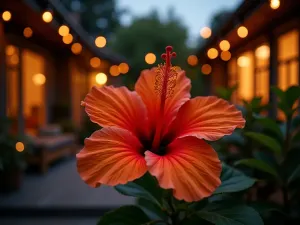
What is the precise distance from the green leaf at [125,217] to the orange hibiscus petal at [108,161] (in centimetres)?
21

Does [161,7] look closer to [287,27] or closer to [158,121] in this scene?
[287,27]

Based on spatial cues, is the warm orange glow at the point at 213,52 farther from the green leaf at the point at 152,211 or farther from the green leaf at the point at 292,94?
the green leaf at the point at 152,211

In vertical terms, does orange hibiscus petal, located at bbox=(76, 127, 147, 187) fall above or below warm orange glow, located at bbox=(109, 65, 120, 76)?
below

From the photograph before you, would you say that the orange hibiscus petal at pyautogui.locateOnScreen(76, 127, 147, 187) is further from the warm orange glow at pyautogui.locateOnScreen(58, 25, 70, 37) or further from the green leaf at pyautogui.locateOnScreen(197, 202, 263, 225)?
the warm orange glow at pyautogui.locateOnScreen(58, 25, 70, 37)

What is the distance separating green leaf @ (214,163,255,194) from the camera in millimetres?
843

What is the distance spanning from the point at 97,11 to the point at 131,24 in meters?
2.50

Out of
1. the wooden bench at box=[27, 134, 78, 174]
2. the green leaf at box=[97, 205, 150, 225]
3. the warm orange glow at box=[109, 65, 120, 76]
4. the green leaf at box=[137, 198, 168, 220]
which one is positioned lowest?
the wooden bench at box=[27, 134, 78, 174]

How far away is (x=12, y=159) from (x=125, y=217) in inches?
159

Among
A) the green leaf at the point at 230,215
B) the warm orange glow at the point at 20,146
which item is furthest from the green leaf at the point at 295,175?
the warm orange glow at the point at 20,146

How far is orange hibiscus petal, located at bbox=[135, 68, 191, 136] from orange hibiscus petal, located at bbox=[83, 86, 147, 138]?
24mm

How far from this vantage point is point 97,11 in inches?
1004

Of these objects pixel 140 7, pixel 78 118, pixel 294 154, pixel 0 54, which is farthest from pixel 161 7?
pixel 294 154

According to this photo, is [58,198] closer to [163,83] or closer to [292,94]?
[292,94]

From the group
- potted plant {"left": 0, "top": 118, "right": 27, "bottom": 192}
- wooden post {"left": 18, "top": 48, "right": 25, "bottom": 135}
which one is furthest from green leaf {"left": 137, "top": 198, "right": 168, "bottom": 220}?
wooden post {"left": 18, "top": 48, "right": 25, "bottom": 135}
